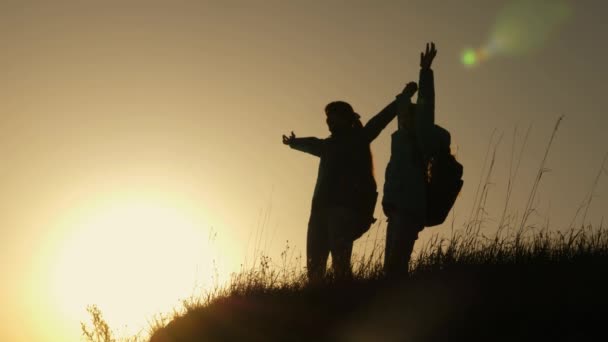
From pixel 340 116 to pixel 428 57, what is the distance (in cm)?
159

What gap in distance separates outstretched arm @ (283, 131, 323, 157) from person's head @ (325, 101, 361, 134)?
46 centimetres

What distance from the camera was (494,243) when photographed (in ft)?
23.8

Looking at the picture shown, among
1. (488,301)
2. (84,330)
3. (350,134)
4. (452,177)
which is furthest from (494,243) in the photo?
(84,330)

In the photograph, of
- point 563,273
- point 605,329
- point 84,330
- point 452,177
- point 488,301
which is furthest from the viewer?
point 84,330

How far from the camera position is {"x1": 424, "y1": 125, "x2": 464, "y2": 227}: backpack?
6.92 m

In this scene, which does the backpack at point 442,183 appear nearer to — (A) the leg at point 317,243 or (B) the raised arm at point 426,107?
(B) the raised arm at point 426,107

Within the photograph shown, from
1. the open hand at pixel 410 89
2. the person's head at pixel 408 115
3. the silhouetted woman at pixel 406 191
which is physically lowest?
the silhouetted woman at pixel 406 191

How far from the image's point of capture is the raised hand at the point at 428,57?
672cm

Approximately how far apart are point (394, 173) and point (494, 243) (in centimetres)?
108

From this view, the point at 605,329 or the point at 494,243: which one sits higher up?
the point at 494,243

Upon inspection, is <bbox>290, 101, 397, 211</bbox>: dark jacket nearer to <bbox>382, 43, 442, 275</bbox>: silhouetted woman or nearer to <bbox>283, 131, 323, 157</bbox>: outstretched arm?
<bbox>283, 131, 323, 157</bbox>: outstretched arm

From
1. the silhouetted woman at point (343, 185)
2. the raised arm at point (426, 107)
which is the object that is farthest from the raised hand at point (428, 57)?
the silhouetted woman at point (343, 185)

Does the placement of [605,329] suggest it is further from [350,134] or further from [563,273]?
[350,134]

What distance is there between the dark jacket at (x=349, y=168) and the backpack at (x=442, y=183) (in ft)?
4.02
